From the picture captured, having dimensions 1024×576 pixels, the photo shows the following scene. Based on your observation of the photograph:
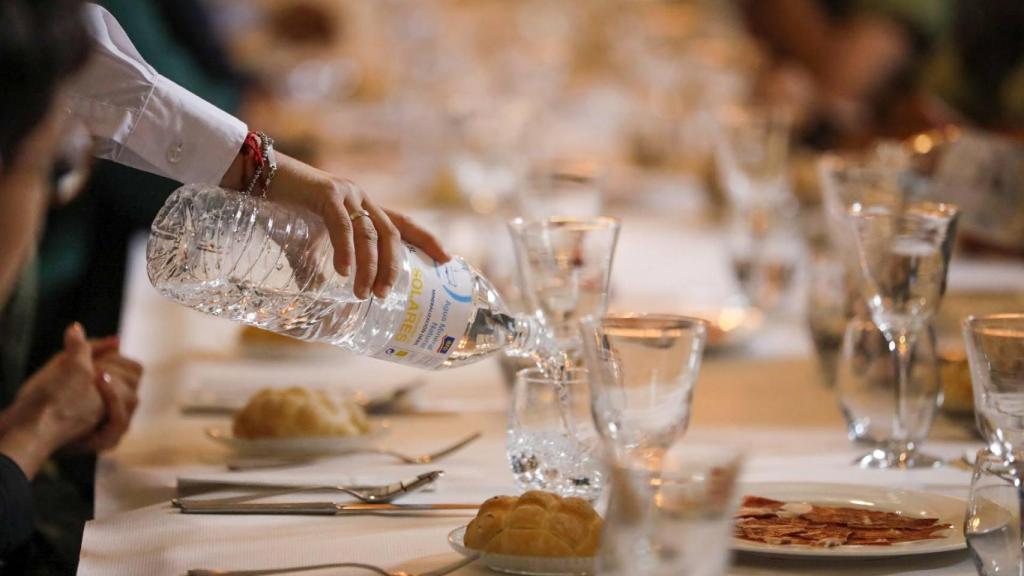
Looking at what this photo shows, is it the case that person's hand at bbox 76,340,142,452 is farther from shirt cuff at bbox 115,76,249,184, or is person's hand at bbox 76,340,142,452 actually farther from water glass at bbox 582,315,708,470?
water glass at bbox 582,315,708,470

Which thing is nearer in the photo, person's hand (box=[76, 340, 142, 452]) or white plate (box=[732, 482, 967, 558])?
white plate (box=[732, 482, 967, 558])

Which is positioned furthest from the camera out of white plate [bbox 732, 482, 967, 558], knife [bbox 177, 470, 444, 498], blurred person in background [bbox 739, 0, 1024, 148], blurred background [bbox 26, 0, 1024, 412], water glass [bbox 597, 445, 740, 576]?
blurred person in background [bbox 739, 0, 1024, 148]

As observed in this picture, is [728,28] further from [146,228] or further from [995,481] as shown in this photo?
[995,481]

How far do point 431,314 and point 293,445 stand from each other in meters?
0.31

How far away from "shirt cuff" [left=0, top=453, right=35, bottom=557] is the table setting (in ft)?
0.21

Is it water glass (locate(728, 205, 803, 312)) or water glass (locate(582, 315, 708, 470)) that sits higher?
water glass (locate(728, 205, 803, 312))

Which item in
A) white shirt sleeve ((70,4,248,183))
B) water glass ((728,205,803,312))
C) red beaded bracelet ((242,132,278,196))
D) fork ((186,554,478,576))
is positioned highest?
water glass ((728,205,803,312))

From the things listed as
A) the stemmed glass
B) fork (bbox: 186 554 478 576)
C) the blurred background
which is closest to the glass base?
the stemmed glass

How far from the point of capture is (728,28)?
788cm

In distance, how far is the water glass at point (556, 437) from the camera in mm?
1179

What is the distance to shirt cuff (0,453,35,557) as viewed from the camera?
1234 mm

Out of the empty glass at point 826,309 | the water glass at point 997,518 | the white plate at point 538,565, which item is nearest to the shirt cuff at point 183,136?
the white plate at point 538,565

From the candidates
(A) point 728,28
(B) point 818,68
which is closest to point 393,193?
(B) point 818,68

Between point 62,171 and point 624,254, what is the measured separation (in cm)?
150
